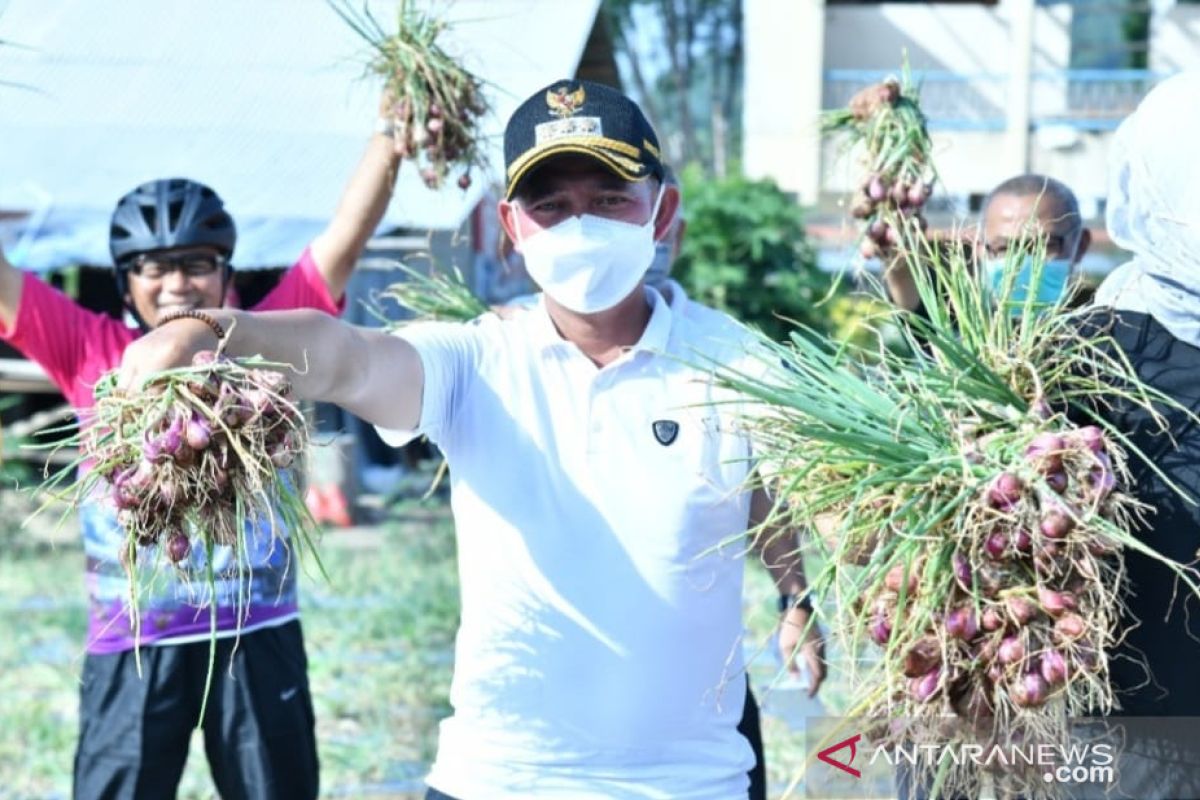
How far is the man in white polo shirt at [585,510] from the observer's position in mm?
2559

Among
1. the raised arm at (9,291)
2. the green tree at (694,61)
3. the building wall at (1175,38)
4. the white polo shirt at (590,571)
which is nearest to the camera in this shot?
the white polo shirt at (590,571)

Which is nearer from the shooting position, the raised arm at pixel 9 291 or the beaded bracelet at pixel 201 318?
the beaded bracelet at pixel 201 318

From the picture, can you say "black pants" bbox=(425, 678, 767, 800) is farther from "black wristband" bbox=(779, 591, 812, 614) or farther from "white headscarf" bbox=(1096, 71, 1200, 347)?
"white headscarf" bbox=(1096, 71, 1200, 347)

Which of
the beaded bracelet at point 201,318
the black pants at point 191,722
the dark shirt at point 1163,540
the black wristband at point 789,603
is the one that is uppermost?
the beaded bracelet at point 201,318

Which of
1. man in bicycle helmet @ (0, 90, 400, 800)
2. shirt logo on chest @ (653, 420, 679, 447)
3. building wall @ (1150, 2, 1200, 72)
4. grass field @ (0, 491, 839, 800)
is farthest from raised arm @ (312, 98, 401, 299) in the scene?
building wall @ (1150, 2, 1200, 72)

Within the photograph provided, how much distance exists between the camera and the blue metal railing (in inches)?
673

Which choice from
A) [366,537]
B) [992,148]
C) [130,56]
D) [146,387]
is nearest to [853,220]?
[146,387]

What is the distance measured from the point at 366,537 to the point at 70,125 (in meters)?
3.61

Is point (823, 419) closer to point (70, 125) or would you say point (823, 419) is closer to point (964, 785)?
point (964, 785)

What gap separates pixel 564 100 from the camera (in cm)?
266

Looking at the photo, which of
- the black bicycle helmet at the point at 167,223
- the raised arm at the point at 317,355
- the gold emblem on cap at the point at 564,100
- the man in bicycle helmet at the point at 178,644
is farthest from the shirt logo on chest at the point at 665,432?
the black bicycle helmet at the point at 167,223

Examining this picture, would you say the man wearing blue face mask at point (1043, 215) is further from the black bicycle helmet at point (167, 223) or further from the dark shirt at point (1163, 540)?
the black bicycle helmet at point (167, 223)

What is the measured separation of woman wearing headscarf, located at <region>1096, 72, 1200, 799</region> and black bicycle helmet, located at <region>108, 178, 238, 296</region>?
2.21 metres

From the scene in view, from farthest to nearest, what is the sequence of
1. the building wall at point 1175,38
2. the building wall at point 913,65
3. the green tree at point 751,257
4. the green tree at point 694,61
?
the green tree at point 694,61
the building wall at point 1175,38
the building wall at point 913,65
the green tree at point 751,257
